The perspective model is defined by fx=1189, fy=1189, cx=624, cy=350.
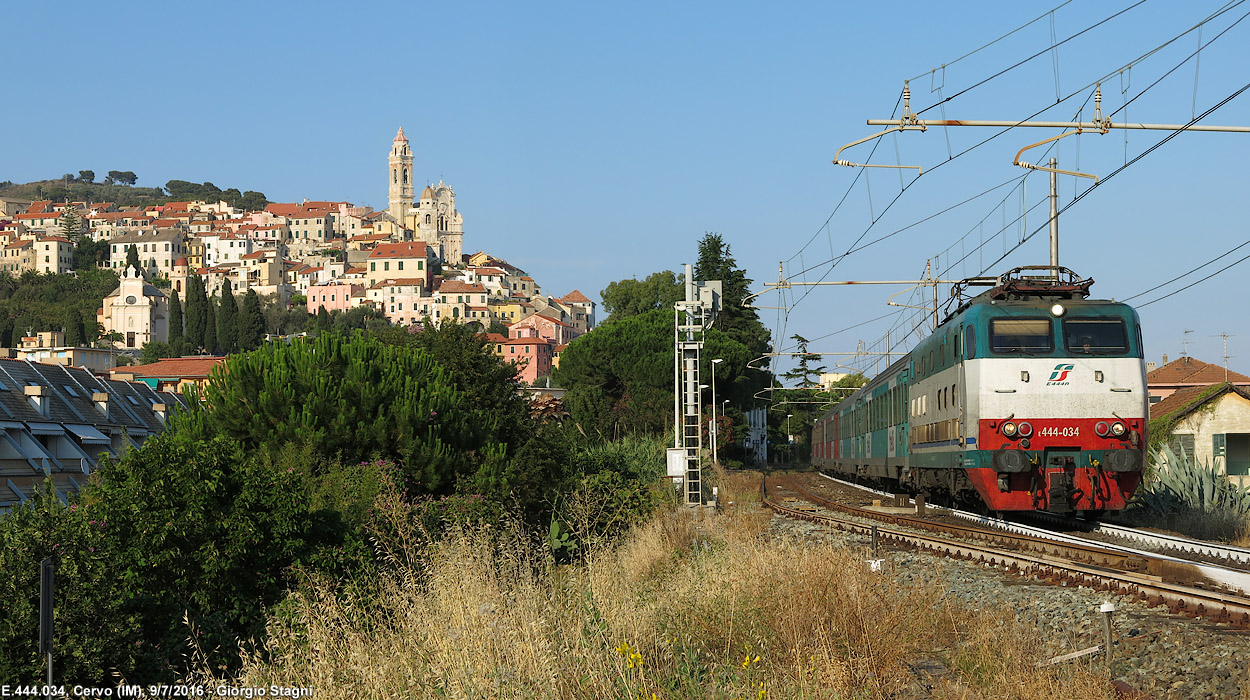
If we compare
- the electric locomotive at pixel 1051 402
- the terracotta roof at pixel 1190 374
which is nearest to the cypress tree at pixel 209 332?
the terracotta roof at pixel 1190 374

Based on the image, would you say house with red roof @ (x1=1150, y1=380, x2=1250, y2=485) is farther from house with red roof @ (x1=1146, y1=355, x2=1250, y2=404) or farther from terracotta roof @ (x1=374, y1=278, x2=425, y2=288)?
terracotta roof @ (x1=374, y1=278, x2=425, y2=288)

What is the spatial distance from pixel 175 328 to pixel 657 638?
161 m

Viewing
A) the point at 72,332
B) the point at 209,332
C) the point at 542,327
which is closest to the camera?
the point at 72,332

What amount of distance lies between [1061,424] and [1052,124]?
4.38 metres

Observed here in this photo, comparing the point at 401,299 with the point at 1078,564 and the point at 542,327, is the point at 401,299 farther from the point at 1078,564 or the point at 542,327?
the point at 1078,564

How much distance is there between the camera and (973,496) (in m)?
20.0

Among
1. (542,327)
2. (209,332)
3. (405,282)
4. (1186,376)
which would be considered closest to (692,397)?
(1186,376)

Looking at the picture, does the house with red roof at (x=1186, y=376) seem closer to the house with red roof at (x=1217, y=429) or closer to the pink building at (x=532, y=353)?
the house with red roof at (x=1217, y=429)

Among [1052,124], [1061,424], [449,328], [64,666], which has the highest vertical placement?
[1052,124]

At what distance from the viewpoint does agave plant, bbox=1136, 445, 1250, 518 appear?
1900 cm

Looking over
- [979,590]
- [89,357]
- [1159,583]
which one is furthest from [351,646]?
[89,357]

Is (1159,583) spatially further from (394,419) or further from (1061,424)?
(394,419)

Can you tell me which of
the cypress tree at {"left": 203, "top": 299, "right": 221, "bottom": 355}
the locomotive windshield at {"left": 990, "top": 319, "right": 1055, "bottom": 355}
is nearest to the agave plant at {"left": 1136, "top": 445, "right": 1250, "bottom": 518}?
the locomotive windshield at {"left": 990, "top": 319, "right": 1055, "bottom": 355}

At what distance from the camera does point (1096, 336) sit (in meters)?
17.5
